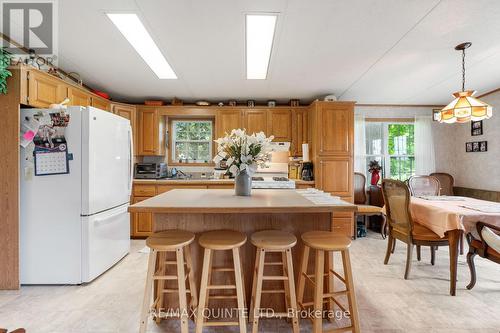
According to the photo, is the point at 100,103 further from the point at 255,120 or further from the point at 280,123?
the point at 280,123

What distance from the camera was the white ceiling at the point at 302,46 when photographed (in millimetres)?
1942

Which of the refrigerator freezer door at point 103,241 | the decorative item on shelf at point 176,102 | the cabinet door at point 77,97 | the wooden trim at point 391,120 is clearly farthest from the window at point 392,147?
the cabinet door at point 77,97

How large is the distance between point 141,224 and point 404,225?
3620 millimetres

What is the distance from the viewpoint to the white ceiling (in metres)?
1.94

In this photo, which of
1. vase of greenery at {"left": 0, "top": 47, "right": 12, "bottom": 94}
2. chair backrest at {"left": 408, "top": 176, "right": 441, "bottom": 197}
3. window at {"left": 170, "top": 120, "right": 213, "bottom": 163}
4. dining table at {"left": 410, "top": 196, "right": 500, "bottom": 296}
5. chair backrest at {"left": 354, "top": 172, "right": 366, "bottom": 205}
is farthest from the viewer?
window at {"left": 170, "top": 120, "right": 213, "bottom": 163}

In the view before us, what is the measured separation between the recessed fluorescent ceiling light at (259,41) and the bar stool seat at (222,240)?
5.67 ft

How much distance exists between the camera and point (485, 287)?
2416 millimetres

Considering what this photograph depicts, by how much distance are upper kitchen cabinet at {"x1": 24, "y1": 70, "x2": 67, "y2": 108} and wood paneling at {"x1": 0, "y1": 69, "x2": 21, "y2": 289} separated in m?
0.12

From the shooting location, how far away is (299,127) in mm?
4480

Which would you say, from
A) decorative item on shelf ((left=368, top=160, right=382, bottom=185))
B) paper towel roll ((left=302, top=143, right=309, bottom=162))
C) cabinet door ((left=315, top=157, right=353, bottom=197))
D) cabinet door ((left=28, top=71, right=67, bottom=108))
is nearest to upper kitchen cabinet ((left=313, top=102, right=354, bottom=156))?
cabinet door ((left=315, top=157, right=353, bottom=197))

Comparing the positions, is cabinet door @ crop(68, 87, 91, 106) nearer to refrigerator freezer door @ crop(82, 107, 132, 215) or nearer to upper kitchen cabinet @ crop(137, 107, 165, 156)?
refrigerator freezer door @ crop(82, 107, 132, 215)

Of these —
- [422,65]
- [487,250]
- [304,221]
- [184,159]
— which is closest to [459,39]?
[422,65]

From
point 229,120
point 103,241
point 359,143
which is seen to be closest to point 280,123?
point 229,120

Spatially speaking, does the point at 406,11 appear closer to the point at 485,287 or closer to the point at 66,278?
the point at 485,287
